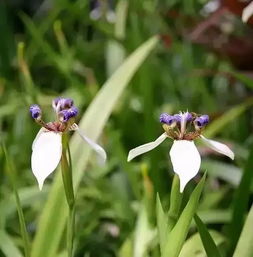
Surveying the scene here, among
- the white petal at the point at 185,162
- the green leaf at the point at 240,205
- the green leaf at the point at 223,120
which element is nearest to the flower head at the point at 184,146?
the white petal at the point at 185,162

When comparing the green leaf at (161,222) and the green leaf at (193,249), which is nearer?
the green leaf at (161,222)

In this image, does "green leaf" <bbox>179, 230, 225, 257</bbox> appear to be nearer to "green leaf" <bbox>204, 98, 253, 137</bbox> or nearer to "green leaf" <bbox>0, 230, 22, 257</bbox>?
"green leaf" <bbox>0, 230, 22, 257</bbox>

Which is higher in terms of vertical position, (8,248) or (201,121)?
(201,121)

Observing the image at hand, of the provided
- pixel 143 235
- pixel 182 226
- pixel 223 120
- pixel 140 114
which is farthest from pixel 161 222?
pixel 140 114

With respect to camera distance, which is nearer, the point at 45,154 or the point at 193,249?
the point at 45,154

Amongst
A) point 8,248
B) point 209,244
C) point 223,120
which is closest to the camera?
point 209,244

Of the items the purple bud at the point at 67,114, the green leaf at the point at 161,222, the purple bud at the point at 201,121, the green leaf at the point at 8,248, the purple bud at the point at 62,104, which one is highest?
the purple bud at the point at 62,104

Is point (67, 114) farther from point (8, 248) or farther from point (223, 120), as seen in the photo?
point (223, 120)

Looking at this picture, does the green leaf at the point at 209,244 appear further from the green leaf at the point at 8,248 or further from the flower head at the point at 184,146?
the green leaf at the point at 8,248
